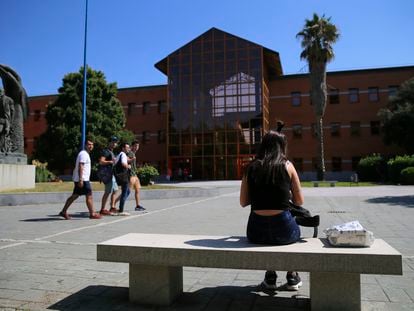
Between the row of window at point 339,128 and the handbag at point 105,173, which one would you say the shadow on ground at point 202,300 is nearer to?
the handbag at point 105,173

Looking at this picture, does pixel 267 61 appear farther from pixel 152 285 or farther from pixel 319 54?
pixel 152 285

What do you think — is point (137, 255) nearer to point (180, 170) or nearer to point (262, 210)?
point (262, 210)

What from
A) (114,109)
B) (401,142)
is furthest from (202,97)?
(401,142)

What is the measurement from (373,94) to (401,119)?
29.7 ft

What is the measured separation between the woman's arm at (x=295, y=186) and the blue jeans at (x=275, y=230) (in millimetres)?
239

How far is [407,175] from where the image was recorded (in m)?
28.3

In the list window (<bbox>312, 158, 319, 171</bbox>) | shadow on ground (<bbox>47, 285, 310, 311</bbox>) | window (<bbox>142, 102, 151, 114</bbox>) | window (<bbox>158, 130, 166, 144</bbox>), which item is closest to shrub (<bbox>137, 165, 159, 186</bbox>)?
shadow on ground (<bbox>47, 285, 310, 311</bbox>)

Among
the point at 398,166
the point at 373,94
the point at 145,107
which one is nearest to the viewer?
the point at 398,166

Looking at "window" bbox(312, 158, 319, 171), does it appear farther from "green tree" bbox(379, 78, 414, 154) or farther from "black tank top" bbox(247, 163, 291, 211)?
"black tank top" bbox(247, 163, 291, 211)

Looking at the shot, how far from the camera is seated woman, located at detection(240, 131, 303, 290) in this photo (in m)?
3.47

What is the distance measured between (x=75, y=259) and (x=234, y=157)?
129 feet

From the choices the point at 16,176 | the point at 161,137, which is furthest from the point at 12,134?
the point at 161,137

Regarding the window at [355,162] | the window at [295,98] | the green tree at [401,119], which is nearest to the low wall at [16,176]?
the green tree at [401,119]

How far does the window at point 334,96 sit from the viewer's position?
4669cm
